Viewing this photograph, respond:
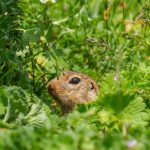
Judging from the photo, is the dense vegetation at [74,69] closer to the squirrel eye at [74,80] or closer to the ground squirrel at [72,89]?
the ground squirrel at [72,89]

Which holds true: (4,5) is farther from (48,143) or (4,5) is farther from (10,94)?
(48,143)

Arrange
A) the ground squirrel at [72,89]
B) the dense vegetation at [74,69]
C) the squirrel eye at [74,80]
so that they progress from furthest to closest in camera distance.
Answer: the squirrel eye at [74,80]
the ground squirrel at [72,89]
the dense vegetation at [74,69]

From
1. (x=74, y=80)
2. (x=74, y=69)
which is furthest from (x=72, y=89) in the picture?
(x=74, y=69)

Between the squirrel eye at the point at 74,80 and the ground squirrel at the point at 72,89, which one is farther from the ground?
the squirrel eye at the point at 74,80

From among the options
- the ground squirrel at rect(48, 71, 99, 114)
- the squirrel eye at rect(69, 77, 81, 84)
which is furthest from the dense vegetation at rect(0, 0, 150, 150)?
the squirrel eye at rect(69, 77, 81, 84)

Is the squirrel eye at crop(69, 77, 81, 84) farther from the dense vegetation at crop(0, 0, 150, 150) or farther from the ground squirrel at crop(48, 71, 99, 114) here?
the dense vegetation at crop(0, 0, 150, 150)

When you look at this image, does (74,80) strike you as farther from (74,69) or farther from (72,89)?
(74,69)

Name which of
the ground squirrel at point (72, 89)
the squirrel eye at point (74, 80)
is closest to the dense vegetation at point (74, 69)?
the ground squirrel at point (72, 89)
